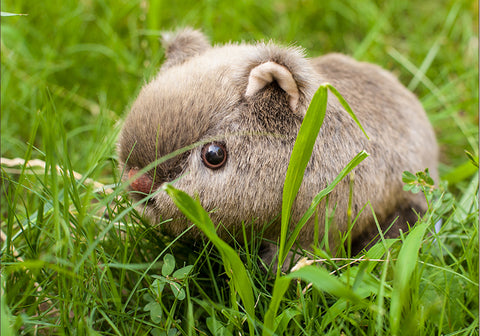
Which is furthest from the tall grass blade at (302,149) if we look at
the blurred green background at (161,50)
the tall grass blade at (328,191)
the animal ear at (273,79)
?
the blurred green background at (161,50)

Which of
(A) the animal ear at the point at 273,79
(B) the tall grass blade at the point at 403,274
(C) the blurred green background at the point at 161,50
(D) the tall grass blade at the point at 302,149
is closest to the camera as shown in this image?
(B) the tall grass blade at the point at 403,274

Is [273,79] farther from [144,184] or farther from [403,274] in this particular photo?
[403,274]

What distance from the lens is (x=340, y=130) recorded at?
98.5 inches

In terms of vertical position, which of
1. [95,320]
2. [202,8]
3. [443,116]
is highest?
[202,8]

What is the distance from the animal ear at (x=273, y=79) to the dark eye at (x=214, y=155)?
1.02 feet

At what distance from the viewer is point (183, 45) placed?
292cm

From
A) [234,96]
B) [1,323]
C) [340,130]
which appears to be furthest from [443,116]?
[1,323]

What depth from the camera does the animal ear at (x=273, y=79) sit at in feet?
7.45

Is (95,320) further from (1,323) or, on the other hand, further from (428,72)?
(428,72)

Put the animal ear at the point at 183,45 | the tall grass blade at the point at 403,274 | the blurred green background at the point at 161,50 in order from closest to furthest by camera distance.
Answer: the tall grass blade at the point at 403,274 → the animal ear at the point at 183,45 → the blurred green background at the point at 161,50

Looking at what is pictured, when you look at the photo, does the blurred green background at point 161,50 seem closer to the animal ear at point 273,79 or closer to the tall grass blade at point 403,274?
the animal ear at point 273,79

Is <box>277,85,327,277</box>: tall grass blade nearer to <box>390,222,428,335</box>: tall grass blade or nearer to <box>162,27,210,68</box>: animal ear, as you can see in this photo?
<box>390,222,428,335</box>: tall grass blade

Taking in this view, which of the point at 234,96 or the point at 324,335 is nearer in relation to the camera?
the point at 324,335

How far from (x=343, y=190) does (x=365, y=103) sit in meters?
0.59
